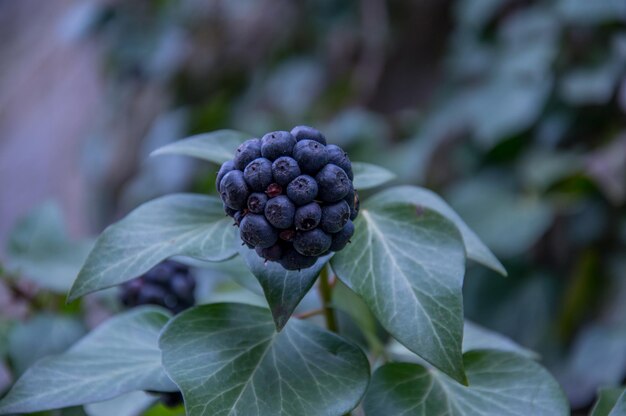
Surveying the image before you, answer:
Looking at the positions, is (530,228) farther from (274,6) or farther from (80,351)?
(274,6)

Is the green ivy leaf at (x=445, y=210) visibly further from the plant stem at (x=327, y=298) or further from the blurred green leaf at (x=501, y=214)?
the blurred green leaf at (x=501, y=214)

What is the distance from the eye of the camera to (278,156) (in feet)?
1.66

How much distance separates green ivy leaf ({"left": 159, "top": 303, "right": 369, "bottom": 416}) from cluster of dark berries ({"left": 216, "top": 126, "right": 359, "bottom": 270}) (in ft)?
0.30

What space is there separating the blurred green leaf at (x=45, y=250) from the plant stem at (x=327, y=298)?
1.44 ft

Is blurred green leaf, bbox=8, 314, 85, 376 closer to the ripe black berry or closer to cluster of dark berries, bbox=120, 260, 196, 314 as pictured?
cluster of dark berries, bbox=120, 260, 196, 314

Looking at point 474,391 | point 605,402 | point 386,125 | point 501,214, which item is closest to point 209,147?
point 474,391

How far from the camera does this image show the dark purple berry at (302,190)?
487 mm

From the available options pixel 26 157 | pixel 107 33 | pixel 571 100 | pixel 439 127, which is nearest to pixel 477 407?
pixel 571 100

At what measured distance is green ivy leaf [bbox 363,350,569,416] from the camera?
0.54 m

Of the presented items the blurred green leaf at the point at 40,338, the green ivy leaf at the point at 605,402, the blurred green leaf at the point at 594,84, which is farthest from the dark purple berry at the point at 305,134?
the blurred green leaf at the point at 594,84

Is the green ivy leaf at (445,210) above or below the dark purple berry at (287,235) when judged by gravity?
below

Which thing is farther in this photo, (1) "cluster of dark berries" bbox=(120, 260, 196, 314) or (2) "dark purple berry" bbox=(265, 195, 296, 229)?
(1) "cluster of dark berries" bbox=(120, 260, 196, 314)

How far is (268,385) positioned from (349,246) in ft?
0.45

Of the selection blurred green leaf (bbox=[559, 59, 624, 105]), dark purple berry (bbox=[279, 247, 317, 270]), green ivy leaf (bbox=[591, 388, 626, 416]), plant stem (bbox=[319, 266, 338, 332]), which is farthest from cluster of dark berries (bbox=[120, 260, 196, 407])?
blurred green leaf (bbox=[559, 59, 624, 105])
